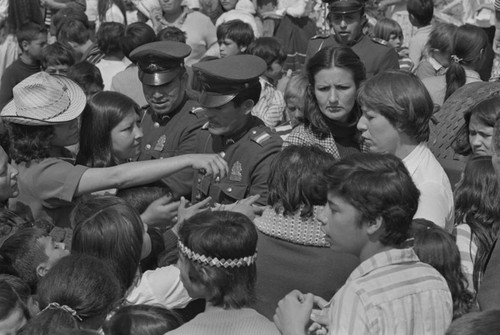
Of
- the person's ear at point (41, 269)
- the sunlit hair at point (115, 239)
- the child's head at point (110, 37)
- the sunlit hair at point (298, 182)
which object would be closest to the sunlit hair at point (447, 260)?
the sunlit hair at point (298, 182)

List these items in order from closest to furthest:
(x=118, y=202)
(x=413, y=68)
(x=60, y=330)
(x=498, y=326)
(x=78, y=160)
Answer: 1. (x=498, y=326)
2. (x=60, y=330)
3. (x=118, y=202)
4. (x=78, y=160)
5. (x=413, y=68)

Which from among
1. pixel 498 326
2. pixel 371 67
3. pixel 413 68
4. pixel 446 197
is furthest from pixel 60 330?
pixel 413 68

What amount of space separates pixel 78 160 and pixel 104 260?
60.2 inches

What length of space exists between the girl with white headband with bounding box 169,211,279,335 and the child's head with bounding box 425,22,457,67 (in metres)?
4.41

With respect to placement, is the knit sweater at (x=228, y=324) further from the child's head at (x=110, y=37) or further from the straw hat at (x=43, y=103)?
the child's head at (x=110, y=37)

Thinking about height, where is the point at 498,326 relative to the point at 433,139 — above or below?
above

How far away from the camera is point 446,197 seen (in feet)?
13.8

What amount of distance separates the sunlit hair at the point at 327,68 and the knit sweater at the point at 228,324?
1.84 metres

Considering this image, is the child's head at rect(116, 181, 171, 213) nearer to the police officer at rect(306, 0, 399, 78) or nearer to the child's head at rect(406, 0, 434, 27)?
the police officer at rect(306, 0, 399, 78)

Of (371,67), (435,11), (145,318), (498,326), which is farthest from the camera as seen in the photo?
(435,11)

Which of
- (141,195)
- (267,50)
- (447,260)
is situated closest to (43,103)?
(141,195)

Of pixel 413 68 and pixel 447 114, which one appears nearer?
pixel 447 114

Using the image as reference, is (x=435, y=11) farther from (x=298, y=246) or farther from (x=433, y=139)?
(x=298, y=246)

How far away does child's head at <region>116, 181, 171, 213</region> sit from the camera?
15.4 feet
